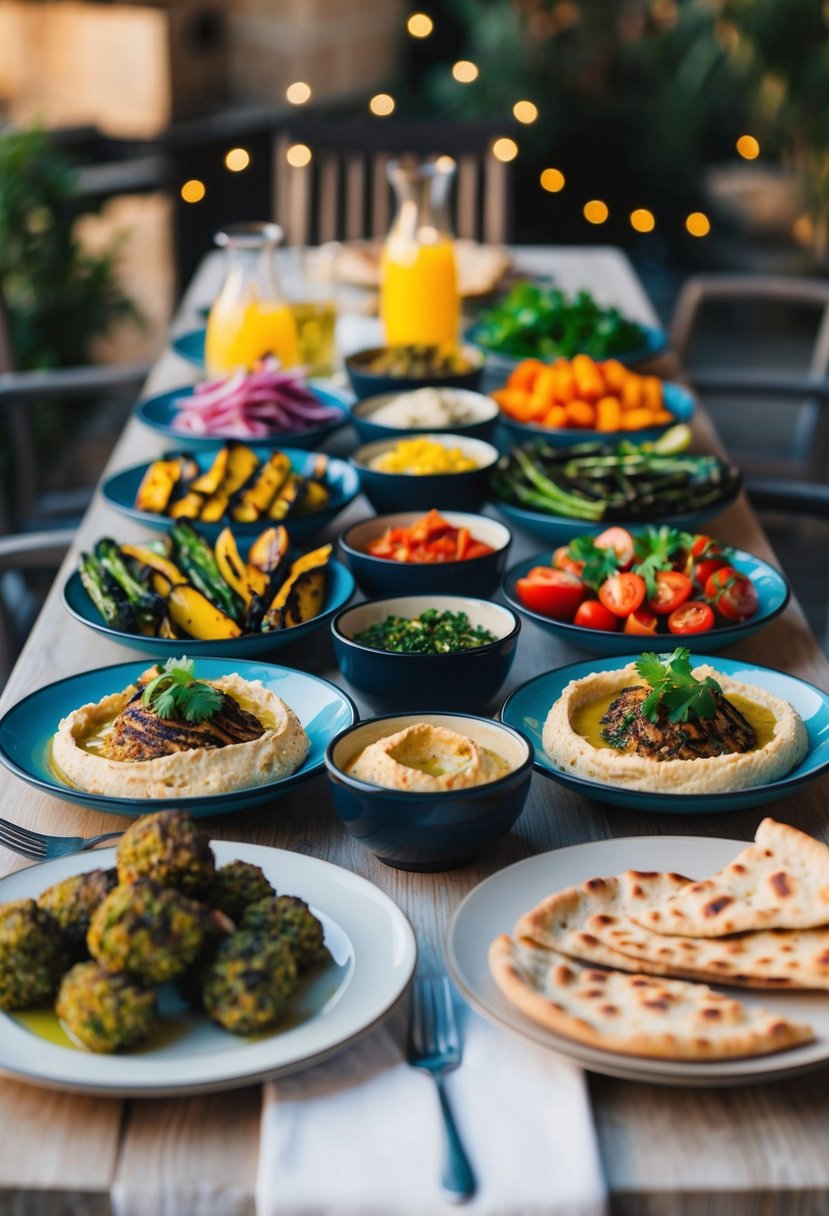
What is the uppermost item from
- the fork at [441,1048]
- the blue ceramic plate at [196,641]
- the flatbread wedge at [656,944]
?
the flatbread wedge at [656,944]

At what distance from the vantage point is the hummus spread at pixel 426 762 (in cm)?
117

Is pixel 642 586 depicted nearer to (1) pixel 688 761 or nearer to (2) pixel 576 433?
(1) pixel 688 761

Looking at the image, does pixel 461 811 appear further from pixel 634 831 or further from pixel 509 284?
pixel 509 284

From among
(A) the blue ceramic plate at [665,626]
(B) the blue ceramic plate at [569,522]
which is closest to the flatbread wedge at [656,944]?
(A) the blue ceramic plate at [665,626]

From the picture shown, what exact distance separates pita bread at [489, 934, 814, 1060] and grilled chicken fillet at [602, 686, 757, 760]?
1.04 feet

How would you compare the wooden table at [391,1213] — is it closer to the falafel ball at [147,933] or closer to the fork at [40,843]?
the falafel ball at [147,933]

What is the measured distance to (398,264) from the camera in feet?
9.23

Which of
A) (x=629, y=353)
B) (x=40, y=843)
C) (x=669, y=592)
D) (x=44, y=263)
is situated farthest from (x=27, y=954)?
(x=44, y=263)

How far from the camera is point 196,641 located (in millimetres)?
1567

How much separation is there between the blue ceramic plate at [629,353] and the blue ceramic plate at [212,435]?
342 mm

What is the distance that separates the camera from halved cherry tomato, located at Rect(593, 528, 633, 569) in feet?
5.64

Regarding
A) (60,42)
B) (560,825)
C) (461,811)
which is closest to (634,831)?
(560,825)

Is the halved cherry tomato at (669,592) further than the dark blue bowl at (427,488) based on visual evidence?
No

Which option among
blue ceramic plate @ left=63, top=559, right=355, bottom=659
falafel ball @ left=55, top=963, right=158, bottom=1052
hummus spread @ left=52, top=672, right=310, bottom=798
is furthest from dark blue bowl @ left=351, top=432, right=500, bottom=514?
falafel ball @ left=55, top=963, right=158, bottom=1052
